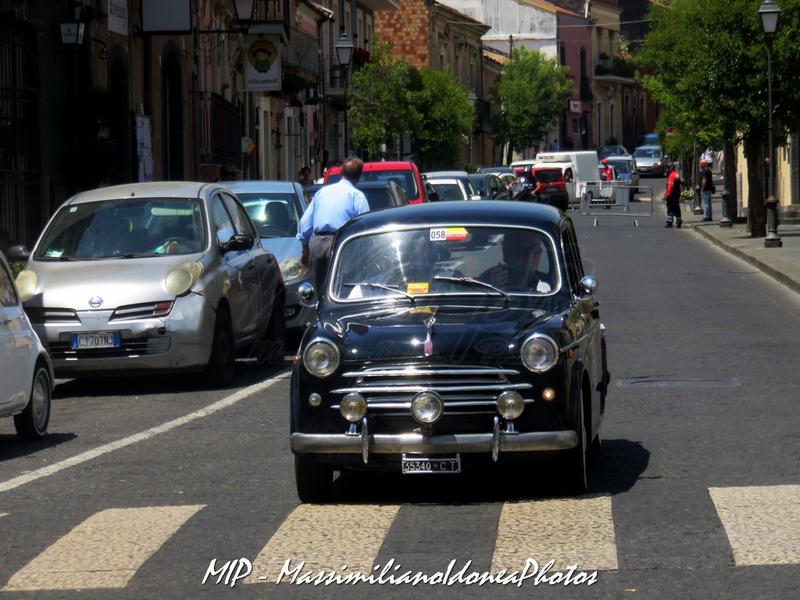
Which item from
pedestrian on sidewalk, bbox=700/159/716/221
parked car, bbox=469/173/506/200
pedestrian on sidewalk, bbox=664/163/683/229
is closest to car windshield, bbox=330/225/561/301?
parked car, bbox=469/173/506/200

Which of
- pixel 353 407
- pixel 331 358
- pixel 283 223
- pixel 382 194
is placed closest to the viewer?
pixel 353 407

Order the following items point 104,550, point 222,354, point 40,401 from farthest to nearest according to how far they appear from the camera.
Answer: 1. point 222,354
2. point 40,401
3. point 104,550

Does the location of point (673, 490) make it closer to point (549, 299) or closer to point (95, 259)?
point (549, 299)

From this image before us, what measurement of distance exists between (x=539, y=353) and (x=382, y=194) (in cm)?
1506

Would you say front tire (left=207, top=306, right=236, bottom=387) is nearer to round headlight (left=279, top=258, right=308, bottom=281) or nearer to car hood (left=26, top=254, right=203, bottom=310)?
car hood (left=26, top=254, right=203, bottom=310)

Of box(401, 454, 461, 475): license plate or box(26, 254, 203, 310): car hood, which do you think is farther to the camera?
box(26, 254, 203, 310): car hood

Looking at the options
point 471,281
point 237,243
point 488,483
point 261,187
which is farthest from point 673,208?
point 488,483

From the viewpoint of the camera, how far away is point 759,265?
29.3 meters

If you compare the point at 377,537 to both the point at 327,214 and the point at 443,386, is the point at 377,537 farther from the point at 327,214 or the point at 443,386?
the point at 327,214

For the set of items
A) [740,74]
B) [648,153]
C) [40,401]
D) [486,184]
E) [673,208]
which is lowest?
[40,401]

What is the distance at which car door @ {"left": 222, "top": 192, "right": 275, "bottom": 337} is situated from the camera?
15422 mm

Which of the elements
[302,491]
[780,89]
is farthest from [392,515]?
[780,89]

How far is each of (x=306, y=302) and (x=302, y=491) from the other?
149cm

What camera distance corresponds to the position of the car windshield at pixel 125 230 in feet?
48.7
